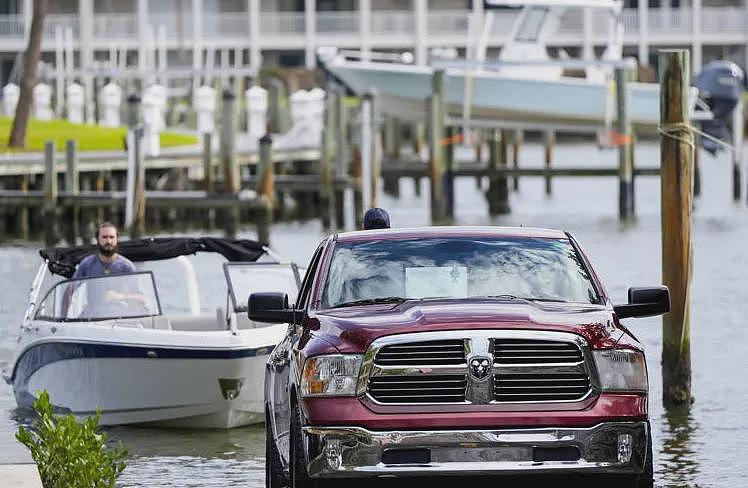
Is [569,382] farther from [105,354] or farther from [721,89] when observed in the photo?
[721,89]

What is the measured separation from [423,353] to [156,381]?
699 cm

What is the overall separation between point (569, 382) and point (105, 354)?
718cm

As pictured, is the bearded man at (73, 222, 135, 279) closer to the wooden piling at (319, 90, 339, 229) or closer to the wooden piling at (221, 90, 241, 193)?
the wooden piling at (221, 90, 241, 193)

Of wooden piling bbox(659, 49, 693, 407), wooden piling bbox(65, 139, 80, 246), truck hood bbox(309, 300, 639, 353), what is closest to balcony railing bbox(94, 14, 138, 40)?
wooden piling bbox(65, 139, 80, 246)

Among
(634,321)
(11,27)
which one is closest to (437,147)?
(634,321)

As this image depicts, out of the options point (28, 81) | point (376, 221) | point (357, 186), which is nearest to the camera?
point (376, 221)

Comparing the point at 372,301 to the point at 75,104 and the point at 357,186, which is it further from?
the point at 75,104

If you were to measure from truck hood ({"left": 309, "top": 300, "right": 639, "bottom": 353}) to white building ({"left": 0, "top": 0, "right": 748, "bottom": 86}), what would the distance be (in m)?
81.0

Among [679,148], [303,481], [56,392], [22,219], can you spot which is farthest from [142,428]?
[22,219]

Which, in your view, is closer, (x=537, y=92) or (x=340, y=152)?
(x=340, y=152)

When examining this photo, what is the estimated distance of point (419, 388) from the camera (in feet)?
32.7

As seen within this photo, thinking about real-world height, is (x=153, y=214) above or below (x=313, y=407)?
below

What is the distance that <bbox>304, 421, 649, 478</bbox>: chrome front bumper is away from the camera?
980 cm

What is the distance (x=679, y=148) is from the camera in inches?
635
